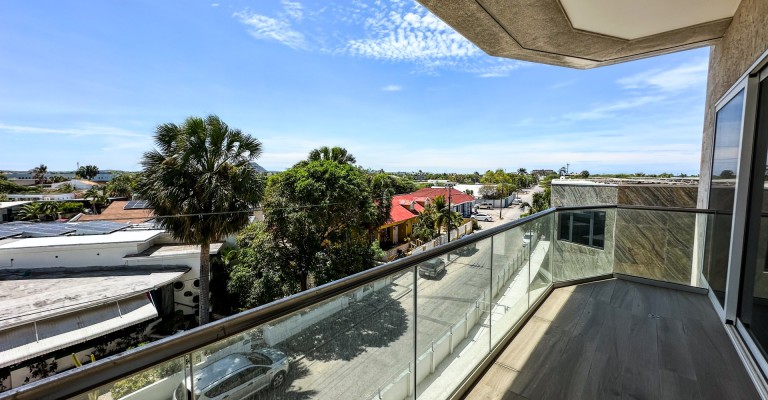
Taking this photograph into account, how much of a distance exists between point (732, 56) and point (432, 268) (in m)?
3.59

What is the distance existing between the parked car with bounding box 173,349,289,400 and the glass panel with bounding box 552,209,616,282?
3.20 m

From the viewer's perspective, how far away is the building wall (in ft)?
7.04

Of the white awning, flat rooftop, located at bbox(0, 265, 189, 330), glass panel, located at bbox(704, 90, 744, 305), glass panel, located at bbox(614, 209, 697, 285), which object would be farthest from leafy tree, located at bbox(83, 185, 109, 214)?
glass panel, located at bbox(704, 90, 744, 305)

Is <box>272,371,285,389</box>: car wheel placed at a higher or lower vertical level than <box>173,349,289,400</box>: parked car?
lower

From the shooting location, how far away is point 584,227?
360cm

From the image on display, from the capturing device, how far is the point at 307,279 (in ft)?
37.1

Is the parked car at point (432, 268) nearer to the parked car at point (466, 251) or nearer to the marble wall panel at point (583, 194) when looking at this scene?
the parked car at point (466, 251)

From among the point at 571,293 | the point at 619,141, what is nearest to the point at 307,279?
the point at 571,293

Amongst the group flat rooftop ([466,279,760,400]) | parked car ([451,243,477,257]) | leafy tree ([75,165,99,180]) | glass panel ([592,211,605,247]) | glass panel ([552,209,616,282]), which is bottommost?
flat rooftop ([466,279,760,400])

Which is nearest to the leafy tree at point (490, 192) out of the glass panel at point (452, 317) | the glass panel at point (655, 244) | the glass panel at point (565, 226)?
the glass panel at point (655, 244)

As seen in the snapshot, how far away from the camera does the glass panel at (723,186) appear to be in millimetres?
2598

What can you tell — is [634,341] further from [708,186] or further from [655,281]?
[708,186]

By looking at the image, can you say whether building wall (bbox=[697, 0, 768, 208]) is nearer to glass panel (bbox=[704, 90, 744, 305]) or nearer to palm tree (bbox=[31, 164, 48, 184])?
glass panel (bbox=[704, 90, 744, 305])

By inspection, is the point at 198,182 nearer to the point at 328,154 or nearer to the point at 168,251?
the point at 168,251
